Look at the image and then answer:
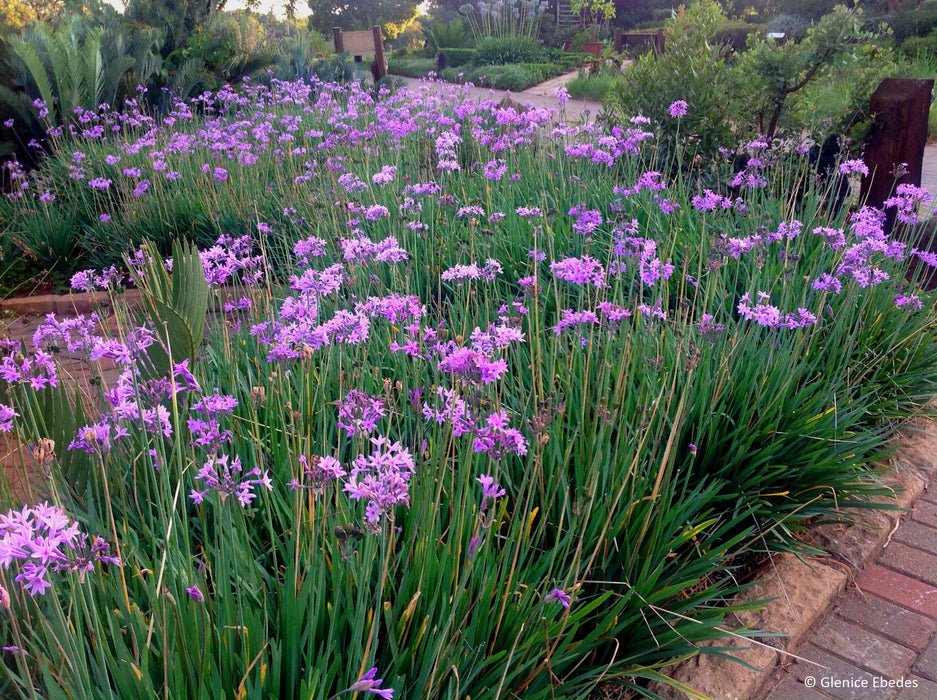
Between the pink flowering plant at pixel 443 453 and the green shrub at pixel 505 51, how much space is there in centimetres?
1993

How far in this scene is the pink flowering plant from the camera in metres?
1.41

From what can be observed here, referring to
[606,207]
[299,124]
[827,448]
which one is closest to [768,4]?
[299,124]

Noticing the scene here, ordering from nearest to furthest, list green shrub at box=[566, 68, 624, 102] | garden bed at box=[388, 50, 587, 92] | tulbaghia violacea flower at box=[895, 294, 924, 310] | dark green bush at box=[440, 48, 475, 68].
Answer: tulbaghia violacea flower at box=[895, 294, 924, 310]
green shrub at box=[566, 68, 624, 102]
garden bed at box=[388, 50, 587, 92]
dark green bush at box=[440, 48, 475, 68]

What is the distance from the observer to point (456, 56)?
2488 cm

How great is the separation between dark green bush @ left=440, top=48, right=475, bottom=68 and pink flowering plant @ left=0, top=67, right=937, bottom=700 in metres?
21.7

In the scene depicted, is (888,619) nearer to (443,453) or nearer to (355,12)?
(443,453)

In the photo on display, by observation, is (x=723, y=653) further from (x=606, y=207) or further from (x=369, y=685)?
(x=606, y=207)

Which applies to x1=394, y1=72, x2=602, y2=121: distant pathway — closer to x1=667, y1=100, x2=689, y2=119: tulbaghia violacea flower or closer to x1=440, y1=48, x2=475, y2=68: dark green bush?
x1=440, y1=48, x2=475, y2=68: dark green bush

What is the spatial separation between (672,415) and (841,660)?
833 millimetres

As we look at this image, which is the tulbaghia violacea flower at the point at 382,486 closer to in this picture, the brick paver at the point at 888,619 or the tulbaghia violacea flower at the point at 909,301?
the brick paver at the point at 888,619

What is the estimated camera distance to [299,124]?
7418 millimetres

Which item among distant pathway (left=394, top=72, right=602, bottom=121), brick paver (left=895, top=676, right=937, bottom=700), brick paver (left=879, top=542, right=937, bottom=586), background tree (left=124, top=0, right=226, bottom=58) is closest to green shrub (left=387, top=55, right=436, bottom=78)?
distant pathway (left=394, top=72, right=602, bottom=121)

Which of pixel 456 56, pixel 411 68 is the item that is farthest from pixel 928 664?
pixel 456 56

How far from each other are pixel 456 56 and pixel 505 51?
2.37 metres
